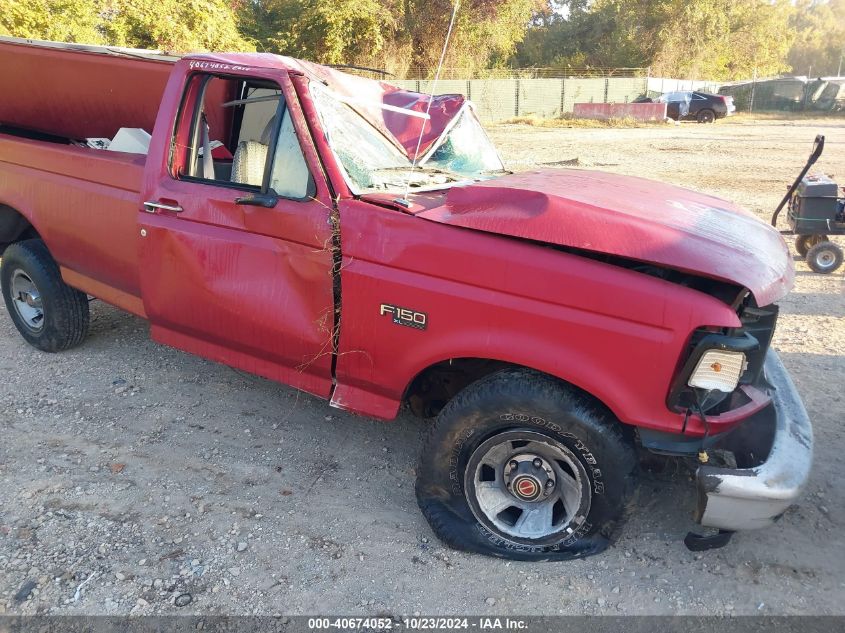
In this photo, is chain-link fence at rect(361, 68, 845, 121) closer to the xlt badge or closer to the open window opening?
the open window opening

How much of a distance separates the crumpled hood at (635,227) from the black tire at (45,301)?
3.19m

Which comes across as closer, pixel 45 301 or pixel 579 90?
pixel 45 301

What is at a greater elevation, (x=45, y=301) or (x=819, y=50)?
(x=819, y=50)

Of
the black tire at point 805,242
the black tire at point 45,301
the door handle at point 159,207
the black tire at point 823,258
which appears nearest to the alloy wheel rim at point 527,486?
the door handle at point 159,207

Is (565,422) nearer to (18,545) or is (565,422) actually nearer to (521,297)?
(521,297)

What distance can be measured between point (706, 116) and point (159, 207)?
3121 cm

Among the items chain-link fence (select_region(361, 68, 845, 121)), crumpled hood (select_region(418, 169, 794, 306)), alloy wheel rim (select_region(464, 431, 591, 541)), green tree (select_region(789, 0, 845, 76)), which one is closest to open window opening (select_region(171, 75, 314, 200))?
crumpled hood (select_region(418, 169, 794, 306))

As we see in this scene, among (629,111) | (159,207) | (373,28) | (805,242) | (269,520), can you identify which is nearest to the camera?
(269,520)

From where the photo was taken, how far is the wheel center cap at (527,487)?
281 centimetres

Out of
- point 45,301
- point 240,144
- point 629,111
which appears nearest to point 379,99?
point 240,144

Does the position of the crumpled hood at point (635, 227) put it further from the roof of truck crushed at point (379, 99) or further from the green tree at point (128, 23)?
the green tree at point (128, 23)

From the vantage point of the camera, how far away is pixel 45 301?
4703 mm

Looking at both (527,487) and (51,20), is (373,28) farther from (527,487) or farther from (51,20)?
(527,487)

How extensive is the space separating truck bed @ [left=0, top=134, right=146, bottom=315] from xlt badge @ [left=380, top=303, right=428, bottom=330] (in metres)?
1.79
